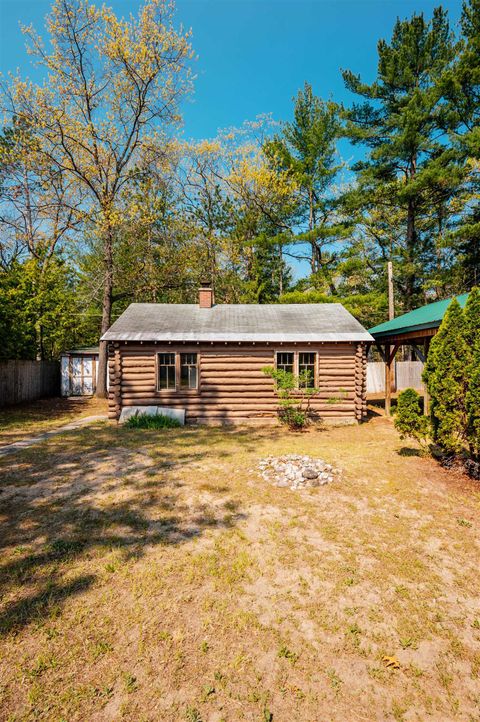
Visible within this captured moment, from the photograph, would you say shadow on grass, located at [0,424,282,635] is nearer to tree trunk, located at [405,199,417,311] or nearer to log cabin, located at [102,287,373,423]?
log cabin, located at [102,287,373,423]

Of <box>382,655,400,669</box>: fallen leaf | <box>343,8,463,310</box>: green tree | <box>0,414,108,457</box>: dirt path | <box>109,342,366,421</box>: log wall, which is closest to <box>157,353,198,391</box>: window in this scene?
<box>109,342,366,421</box>: log wall

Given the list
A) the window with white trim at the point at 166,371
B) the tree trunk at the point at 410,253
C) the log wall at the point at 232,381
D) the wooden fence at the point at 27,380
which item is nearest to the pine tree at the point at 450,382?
the log wall at the point at 232,381

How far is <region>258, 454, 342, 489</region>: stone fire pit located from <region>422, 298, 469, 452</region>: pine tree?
2.40 metres

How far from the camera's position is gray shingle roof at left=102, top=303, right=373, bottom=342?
1286cm

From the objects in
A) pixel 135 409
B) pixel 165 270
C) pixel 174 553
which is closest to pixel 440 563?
pixel 174 553

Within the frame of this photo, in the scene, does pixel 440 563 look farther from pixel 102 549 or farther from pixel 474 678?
pixel 102 549

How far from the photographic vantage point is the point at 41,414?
15.0m

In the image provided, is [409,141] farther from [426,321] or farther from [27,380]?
[27,380]

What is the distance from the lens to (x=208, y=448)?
9.49 meters

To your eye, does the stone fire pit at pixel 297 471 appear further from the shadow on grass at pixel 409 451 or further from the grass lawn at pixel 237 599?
the shadow on grass at pixel 409 451

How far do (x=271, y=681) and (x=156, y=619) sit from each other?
50.3 inches

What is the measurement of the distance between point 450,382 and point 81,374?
65.2 feet

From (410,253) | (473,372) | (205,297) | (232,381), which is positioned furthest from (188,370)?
(410,253)

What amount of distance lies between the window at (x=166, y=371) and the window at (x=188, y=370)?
34 centimetres
